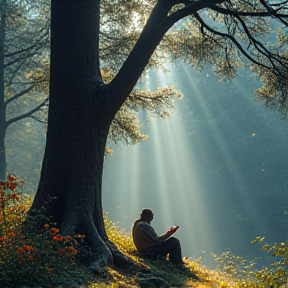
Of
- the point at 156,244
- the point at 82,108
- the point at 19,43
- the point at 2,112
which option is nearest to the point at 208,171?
the point at 19,43

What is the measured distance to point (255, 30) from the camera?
1020 centimetres

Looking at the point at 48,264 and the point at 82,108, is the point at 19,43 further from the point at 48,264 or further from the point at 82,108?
the point at 48,264

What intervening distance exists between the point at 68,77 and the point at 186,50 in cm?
432

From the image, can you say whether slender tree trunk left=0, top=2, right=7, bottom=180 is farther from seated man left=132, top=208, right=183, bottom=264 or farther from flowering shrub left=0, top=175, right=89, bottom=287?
flowering shrub left=0, top=175, right=89, bottom=287

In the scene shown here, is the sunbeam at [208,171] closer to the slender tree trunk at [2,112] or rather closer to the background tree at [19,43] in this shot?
the slender tree trunk at [2,112]

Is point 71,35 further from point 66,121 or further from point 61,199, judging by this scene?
point 61,199

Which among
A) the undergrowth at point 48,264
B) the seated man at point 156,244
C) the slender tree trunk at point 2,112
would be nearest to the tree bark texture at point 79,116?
the undergrowth at point 48,264

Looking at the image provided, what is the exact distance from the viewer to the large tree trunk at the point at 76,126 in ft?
23.0

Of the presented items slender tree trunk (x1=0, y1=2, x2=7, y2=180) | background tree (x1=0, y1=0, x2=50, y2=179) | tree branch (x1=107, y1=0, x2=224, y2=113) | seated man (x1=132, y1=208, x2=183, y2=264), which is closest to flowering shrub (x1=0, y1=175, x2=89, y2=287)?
tree branch (x1=107, y1=0, x2=224, y2=113)

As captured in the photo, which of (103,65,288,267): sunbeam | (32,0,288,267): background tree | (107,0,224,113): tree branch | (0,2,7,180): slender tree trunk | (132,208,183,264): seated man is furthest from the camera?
(103,65,288,267): sunbeam

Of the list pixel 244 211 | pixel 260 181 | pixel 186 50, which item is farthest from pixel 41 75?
pixel 260 181

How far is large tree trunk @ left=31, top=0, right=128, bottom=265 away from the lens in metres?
7.02

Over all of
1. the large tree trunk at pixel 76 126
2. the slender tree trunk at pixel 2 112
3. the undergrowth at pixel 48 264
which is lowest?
the undergrowth at pixel 48 264

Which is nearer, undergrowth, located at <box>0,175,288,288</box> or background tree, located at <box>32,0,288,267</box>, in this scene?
undergrowth, located at <box>0,175,288,288</box>
